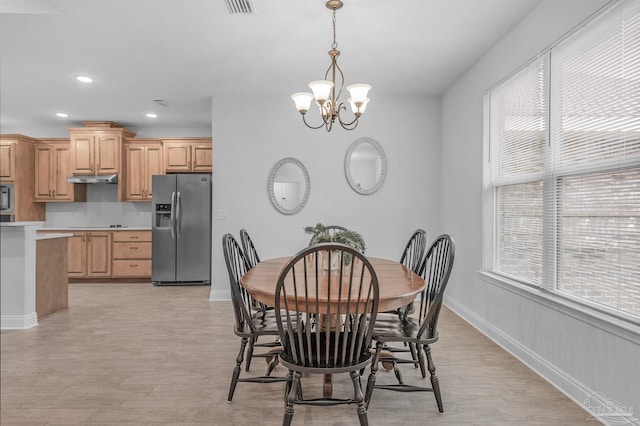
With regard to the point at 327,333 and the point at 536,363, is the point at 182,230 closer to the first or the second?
the point at 327,333

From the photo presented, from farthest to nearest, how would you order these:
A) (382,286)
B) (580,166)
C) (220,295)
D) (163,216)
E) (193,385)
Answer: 1. (163,216)
2. (220,295)
3. (193,385)
4. (580,166)
5. (382,286)

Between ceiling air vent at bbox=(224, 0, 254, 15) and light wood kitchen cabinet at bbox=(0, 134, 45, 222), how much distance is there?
499 centimetres

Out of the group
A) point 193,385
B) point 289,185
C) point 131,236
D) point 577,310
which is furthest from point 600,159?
point 131,236

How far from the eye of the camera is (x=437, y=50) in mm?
3594

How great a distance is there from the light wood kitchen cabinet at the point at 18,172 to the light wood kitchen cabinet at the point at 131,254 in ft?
4.76

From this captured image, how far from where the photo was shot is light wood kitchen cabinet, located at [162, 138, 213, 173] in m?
6.38

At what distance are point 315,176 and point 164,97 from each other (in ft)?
7.01

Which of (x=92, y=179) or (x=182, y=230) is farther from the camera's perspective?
(x=92, y=179)

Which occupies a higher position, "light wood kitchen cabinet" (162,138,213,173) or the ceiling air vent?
the ceiling air vent

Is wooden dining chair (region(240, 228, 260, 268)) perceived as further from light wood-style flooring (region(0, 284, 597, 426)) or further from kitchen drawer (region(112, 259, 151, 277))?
kitchen drawer (region(112, 259, 151, 277))

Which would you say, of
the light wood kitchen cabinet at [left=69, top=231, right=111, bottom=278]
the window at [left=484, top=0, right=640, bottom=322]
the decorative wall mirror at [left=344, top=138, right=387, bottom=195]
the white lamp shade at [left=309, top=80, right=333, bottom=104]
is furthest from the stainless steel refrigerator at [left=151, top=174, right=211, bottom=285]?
the window at [left=484, top=0, right=640, bottom=322]

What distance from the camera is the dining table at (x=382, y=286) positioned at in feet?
6.20

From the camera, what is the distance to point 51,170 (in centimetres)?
637

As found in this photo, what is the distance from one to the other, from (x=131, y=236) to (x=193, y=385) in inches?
168
